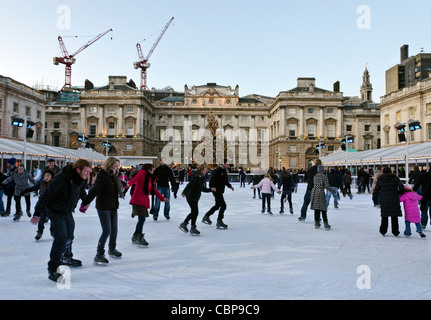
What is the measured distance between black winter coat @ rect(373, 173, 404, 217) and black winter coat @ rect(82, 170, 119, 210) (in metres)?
5.56

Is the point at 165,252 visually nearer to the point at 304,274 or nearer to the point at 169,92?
the point at 304,274

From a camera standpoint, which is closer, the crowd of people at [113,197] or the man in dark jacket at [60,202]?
the man in dark jacket at [60,202]

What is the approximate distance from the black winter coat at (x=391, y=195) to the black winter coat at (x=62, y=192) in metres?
6.14

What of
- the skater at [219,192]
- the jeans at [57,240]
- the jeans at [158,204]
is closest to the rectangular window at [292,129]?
the jeans at [158,204]

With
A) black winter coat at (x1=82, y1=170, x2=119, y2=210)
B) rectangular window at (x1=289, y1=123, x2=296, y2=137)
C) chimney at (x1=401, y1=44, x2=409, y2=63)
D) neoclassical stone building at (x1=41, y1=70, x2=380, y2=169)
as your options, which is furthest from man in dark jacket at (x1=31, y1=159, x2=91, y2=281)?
chimney at (x1=401, y1=44, x2=409, y2=63)

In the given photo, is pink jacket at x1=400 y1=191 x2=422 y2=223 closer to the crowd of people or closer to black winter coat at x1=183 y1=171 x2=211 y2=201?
the crowd of people

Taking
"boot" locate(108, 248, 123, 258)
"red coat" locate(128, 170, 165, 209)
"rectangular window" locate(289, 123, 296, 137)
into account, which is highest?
"rectangular window" locate(289, 123, 296, 137)

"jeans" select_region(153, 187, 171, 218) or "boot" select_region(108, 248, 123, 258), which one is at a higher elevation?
"jeans" select_region(153, 187, 171, 218)

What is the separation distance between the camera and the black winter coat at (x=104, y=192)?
Answer: 16.9ft

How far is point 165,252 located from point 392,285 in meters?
3.41

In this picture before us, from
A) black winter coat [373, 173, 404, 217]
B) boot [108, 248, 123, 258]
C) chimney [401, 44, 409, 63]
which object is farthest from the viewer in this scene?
chimney [401, 44, 409, 63]

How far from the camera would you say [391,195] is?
7441 millimetres

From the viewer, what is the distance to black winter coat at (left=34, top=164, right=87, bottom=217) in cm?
441

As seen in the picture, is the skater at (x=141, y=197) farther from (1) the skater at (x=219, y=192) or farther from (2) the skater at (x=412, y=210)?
(2) the skater at (x=412, y=210)
